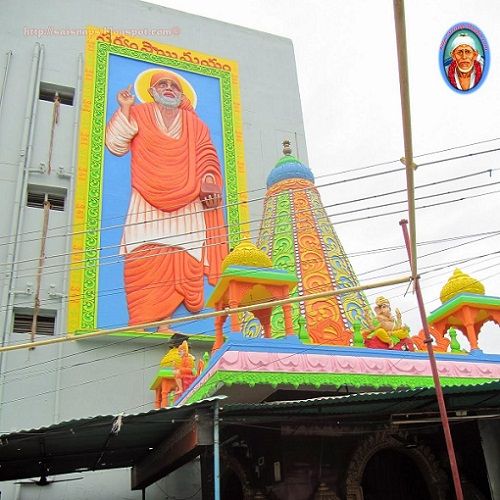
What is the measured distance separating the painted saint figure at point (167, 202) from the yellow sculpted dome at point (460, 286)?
6477mm

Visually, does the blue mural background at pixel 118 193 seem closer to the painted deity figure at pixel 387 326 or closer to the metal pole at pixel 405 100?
the painted deity figure at pixel 387 326

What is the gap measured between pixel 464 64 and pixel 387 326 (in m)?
6.64

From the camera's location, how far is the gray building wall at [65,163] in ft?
47.7

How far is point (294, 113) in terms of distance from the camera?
22.2m

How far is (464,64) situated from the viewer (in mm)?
5258

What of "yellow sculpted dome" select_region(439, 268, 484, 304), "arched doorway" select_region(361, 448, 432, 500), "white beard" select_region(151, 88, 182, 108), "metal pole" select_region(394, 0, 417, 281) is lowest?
"arched doorway" select_region(361, 448, 432, 500)

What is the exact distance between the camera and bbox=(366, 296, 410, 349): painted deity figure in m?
11.0

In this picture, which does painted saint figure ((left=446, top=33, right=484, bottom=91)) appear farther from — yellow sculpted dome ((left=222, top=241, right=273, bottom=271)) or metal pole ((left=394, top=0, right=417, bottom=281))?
yellow sculpted dome ((left=222, top=241, right=273, bottom=271))

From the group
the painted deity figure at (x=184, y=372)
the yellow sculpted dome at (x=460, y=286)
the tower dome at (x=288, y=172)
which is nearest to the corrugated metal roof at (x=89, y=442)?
the painted deity figure at (x=184, y=372)

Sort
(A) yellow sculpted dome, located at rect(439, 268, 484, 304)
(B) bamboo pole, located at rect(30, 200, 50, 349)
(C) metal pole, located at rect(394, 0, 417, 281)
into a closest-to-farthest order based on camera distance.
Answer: (C) metal pole, located at rect(394, 0, 417, 281) < (A) yellow sculpted dome, located at rect(439, 268, 484, 304) < (B) bamboo pole, located at rect(30, 200, 50, 349)

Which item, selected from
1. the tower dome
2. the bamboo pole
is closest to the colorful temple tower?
the tower dome

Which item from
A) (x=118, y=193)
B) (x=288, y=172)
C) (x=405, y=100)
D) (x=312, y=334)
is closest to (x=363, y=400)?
(x=312, y=334)

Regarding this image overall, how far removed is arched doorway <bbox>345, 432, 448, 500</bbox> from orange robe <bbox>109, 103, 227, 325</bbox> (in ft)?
24.0

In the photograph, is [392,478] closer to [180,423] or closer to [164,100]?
[180,423]
